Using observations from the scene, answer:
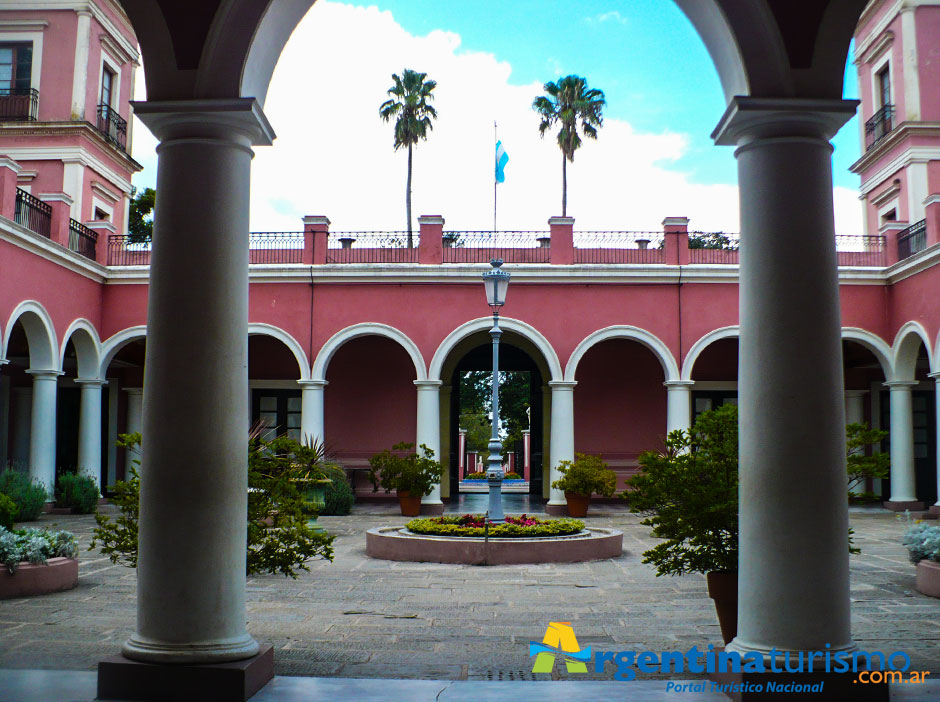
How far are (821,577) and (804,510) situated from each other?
30 cm

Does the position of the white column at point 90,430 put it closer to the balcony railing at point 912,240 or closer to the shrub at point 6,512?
the shrub at point 6,512

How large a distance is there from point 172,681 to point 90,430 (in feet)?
49.2

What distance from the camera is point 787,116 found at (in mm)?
4102

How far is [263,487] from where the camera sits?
251 inches

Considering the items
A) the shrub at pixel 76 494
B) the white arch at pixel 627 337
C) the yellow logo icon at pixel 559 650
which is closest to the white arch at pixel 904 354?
the white arch at pixel 627 337

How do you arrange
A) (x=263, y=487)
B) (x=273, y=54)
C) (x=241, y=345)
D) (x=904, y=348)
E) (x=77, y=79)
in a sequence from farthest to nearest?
(x=77, y=79) → (x=904, y=348) → (x=263, y=487) → (x=273, y=54) → (x=241, y=345)

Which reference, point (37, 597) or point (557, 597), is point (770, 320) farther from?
point (37, 597)

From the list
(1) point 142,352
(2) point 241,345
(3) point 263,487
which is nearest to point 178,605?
(2) point 241,345

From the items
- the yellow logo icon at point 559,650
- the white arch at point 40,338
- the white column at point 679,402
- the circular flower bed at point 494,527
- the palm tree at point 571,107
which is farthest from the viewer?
the palm tree at point 571,107

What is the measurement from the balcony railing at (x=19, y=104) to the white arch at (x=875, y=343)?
59.5 feet

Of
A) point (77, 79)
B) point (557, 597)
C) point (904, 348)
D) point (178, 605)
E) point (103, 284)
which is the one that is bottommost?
point (557, 597)

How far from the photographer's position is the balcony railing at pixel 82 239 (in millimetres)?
17234

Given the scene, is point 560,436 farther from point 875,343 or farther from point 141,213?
point 141,213

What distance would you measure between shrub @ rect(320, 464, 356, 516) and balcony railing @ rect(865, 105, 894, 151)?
48.7 ft
